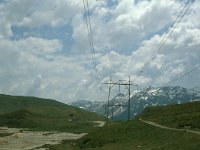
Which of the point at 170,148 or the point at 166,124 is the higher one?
the point at 166,124

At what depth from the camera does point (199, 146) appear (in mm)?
50031

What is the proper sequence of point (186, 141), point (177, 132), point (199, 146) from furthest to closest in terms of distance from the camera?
point (177, 132)
point (186, 141)
point (199, 146)

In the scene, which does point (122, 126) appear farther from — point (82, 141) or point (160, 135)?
point (160, 135)

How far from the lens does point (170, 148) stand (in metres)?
55.8

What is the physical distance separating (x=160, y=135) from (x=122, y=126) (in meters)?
28.3

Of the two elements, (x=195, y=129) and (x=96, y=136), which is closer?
(x=195, y=129)

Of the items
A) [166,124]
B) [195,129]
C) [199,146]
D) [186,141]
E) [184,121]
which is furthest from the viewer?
[166,124]

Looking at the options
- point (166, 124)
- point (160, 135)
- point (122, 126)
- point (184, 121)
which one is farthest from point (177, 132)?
point (122, 126)

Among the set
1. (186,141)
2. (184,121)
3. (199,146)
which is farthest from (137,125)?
(199,146)

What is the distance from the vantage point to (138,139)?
3152 inches

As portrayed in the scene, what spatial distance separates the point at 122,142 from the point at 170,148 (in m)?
26.8

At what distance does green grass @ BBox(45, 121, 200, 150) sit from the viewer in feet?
199

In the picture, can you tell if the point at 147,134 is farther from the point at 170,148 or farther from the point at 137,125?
the point at 170,148

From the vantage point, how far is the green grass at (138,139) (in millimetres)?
60781
